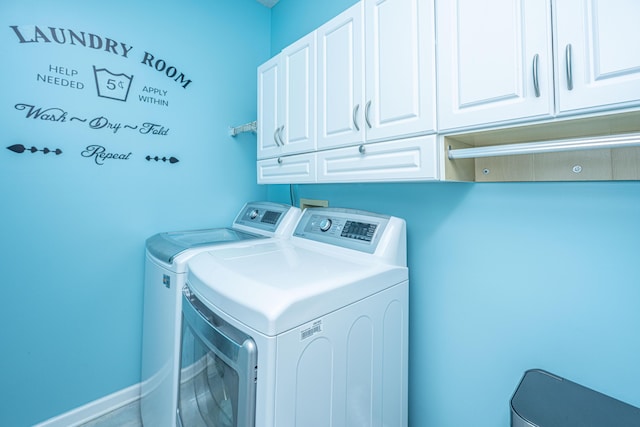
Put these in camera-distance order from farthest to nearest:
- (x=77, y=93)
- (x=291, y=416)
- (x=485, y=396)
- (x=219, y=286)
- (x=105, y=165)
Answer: (x=105, y=165)
(x=77, y=93)
(x=485, y=396)
(x=219, y=286)
(x=291, y=416)

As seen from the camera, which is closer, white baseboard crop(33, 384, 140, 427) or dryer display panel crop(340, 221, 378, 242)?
dryer display panel crop(340, 221, 378, 242)

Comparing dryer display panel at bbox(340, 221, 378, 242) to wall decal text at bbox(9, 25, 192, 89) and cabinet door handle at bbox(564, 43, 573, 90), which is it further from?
wall decal text at bbox(9, 25, 192, 89)

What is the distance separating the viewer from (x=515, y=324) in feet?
3.59

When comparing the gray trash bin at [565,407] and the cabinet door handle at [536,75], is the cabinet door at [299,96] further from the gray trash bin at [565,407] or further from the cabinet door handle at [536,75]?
the gray trash bin at [565,407]

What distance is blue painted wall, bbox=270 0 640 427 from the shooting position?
89 cm

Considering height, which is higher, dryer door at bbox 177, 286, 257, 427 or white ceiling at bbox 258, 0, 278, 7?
white ceiling at bbox 258, 0, 278, 7

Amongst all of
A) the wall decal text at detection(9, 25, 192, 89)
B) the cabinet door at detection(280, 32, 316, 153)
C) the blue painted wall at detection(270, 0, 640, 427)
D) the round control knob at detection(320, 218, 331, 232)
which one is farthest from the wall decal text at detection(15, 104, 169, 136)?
the blue painted wall at detection(270, 0, 640, 427)

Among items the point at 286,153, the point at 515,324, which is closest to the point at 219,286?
the point at 286,153

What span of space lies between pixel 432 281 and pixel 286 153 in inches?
42.4

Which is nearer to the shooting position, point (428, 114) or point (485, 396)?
point (428, 114)

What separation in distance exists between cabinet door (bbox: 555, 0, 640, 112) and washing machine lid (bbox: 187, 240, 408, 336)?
2.63 feet

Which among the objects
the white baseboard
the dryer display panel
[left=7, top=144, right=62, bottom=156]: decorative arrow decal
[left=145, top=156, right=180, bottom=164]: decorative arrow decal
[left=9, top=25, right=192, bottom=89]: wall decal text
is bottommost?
the white baseboard

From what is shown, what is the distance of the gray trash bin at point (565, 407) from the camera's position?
0.77 m

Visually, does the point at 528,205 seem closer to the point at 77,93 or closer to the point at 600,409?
the point at 600,409
